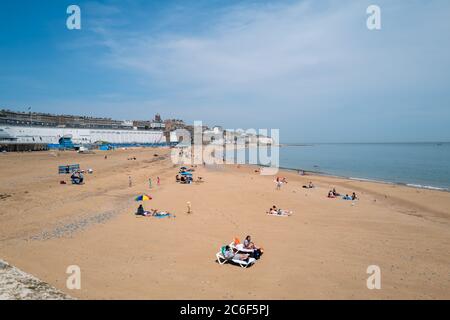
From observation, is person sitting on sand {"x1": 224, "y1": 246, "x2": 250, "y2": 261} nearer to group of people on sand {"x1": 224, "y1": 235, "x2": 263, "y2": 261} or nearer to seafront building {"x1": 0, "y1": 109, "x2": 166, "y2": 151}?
group of people on sand {"x1": 224, "y1": 235, "x2": 263, "y2": 261}

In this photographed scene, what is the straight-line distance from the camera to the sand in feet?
26.0

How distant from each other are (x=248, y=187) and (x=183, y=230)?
47.5 feet

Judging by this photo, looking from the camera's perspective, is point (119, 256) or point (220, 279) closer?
point (220, 279)

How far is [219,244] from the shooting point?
11336 millimetres

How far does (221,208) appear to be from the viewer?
17984 mm
